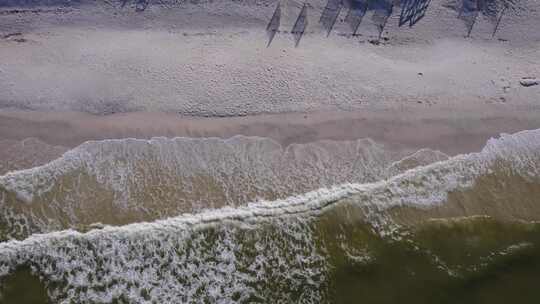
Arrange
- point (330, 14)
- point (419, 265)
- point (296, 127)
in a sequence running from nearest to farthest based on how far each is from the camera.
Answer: point (419, 265), point (296, 127), point (330, 14)

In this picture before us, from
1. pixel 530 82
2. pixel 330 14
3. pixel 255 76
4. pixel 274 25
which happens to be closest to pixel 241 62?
pixel 255 76

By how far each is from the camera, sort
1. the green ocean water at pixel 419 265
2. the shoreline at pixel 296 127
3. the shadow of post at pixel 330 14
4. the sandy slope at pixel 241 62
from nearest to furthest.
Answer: the green ocean water at pixel 419 265, the shoreline at pixel 296 127, the sandy slope at pixel 241 62, the shadow of post at pixel 330 14

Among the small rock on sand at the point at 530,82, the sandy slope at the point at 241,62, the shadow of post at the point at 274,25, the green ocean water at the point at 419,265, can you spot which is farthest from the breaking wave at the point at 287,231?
the shadow of post at the point at 274,25

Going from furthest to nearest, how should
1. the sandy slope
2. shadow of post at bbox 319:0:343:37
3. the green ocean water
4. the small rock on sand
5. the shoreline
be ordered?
shadow of post at bbox 319:0:343:37, the small rock on sand, the sandy slope, the shoreline, the green ocean water

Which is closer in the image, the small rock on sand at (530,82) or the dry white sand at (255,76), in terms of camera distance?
the dry white sand at (255,76)

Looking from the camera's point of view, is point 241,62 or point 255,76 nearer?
point 255,76

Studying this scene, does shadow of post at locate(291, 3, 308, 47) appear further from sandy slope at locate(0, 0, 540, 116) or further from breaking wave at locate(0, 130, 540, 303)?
breaking wave at locate(0, 130, 540, 303)

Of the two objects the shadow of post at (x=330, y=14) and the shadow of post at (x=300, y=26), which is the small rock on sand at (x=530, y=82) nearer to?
the shadow of post at (x=330, y=14)

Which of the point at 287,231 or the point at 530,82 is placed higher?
the point at 530,82

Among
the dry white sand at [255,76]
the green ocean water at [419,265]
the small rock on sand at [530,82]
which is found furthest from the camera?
the small rock on sand at [530,82]

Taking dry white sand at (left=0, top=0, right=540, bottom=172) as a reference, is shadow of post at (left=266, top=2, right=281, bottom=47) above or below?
above

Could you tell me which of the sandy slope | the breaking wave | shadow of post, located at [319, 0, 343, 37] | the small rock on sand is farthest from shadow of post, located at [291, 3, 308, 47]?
the small rock on sand

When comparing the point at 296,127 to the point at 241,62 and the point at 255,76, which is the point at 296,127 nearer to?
the point at 255,76
